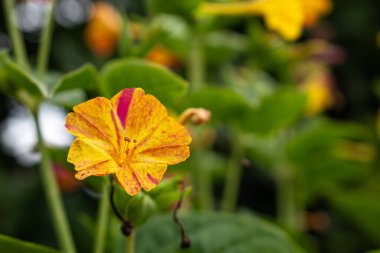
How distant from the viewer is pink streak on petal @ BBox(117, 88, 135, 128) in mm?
367

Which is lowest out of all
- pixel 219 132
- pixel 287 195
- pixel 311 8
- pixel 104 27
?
pixel 219 132

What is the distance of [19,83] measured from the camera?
0.49m

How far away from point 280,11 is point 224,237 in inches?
9.8

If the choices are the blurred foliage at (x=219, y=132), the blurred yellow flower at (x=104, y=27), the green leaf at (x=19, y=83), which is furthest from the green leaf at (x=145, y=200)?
the blurred yellow flower at (x=104, y=27)

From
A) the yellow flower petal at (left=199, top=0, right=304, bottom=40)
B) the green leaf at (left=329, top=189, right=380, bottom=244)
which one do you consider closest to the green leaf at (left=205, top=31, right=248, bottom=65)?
the yellow flower petal at (left=199, top=0, right=304, bottom=40)

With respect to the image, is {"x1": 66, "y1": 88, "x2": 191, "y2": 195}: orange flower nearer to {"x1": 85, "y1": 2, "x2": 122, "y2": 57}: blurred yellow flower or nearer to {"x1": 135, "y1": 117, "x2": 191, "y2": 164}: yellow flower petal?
{"x1": 135, "y1": 117, "x2": 191, "y2": 164}: yellow flower petal

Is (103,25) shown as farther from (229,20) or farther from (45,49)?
(45,49)

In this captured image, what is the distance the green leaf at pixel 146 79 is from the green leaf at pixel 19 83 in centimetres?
5

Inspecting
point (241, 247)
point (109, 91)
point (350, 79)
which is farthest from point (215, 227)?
point (350, 79)

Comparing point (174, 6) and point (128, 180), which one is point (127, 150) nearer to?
point (128, 180)

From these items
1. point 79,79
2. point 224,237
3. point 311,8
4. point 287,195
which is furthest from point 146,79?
point 287,195

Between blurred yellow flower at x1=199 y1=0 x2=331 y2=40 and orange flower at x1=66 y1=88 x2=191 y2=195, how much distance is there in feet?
0.85

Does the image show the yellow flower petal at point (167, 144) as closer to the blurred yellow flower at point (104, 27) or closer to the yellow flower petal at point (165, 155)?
the yellow flower petal at point (165, 155)

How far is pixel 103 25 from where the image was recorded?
983mm
